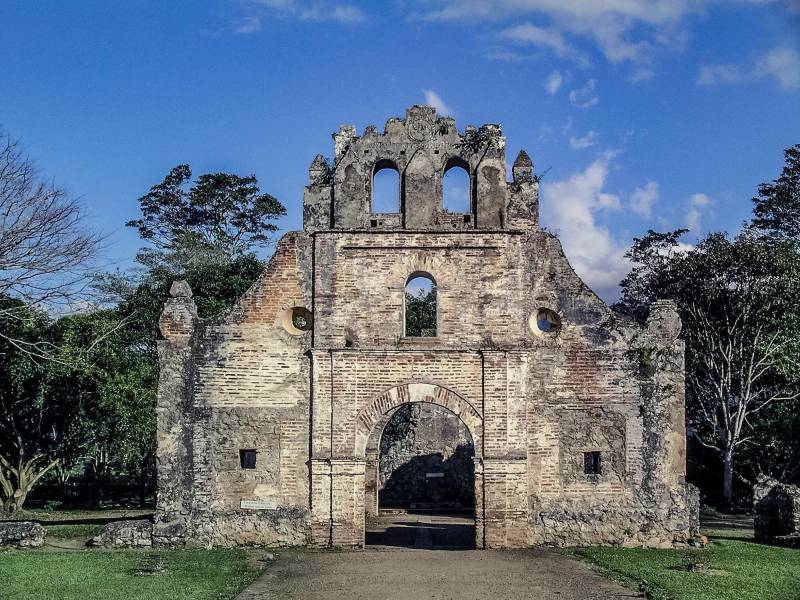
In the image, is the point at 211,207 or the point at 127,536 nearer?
the point at 127,536

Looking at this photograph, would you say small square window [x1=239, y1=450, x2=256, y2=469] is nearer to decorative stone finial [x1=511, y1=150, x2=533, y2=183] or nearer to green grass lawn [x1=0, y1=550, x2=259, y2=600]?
green grass lawn [x1=0, y1=550, x2=259, y2=600]

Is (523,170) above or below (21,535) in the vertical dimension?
above

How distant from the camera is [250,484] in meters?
17.0

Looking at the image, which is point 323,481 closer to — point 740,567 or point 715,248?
point 740,567

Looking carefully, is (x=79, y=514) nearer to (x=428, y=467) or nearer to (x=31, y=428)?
(x=31, y=428)

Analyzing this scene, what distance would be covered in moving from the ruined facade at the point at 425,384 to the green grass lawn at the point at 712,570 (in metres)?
0.95

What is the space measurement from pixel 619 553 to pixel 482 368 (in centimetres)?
408

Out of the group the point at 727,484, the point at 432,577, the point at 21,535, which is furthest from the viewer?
the point at 727,484

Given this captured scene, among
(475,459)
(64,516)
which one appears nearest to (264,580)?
(475,459)

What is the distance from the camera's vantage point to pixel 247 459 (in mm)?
17156

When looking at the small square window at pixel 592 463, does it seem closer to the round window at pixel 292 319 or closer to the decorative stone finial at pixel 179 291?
the round window at pixel 292 319

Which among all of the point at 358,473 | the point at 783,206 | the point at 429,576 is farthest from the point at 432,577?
the point at 783,206

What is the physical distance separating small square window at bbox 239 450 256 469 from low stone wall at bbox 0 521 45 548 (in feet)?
13.3

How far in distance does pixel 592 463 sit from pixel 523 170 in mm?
5779
